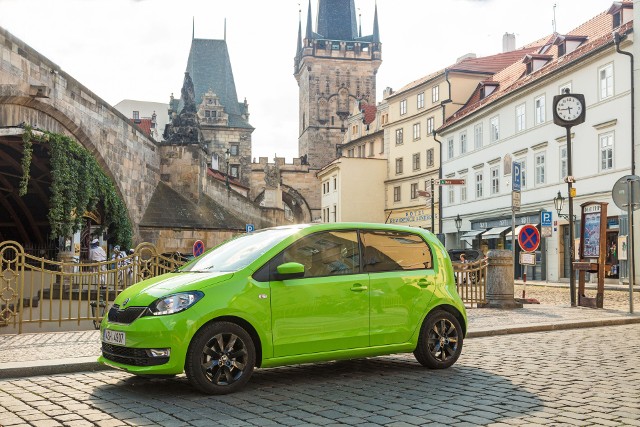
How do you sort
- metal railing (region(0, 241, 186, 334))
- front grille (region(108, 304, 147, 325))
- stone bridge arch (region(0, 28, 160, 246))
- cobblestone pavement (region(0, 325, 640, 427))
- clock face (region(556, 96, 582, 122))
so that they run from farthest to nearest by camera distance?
clock face (region(556, 96, 582, 122)) → stone bridge arch (region(0, 28, 160, 246)) → metal railing (region(0, 241, 186, 334)) → front grille (region(108, 304, 147, 325)) → cobblestone pavement (region(0, 325, 640, 427))

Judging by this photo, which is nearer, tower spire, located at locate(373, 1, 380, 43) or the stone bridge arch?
the stone bridge arch

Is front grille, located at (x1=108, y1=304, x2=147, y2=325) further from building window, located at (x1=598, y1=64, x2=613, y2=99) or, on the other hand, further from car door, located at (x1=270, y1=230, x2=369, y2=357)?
building window, located at (x1=598, y1=64, x2=613, y2=99)

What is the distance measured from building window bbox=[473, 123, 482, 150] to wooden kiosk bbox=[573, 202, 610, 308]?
26.7m

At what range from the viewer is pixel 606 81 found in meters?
30.0

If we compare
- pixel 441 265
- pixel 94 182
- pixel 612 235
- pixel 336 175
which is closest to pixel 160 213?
pixel 94 182

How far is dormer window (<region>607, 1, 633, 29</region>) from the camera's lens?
3128 centimetres

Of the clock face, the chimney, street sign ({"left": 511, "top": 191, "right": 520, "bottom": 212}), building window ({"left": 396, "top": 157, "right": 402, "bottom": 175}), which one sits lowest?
street sign ({"left": 511, "top": 191, "right": 520, "bottom": 212})

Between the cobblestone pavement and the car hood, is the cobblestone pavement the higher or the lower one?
the lower one

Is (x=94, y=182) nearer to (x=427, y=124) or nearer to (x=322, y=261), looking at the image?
(x=322, y=261)

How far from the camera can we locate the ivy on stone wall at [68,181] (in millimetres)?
17375

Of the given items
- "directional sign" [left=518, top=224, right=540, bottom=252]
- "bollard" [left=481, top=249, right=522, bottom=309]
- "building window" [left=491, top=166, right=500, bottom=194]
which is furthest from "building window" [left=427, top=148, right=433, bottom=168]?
"bollard" [left=481, top=249, right=522, bottom=309]

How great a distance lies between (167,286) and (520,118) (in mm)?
33295

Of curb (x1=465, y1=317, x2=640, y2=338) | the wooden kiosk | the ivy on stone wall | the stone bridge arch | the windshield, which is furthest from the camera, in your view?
the ivy on stone wall

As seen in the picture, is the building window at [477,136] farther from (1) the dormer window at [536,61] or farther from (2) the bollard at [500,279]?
(2) the bollard at [500,279]
